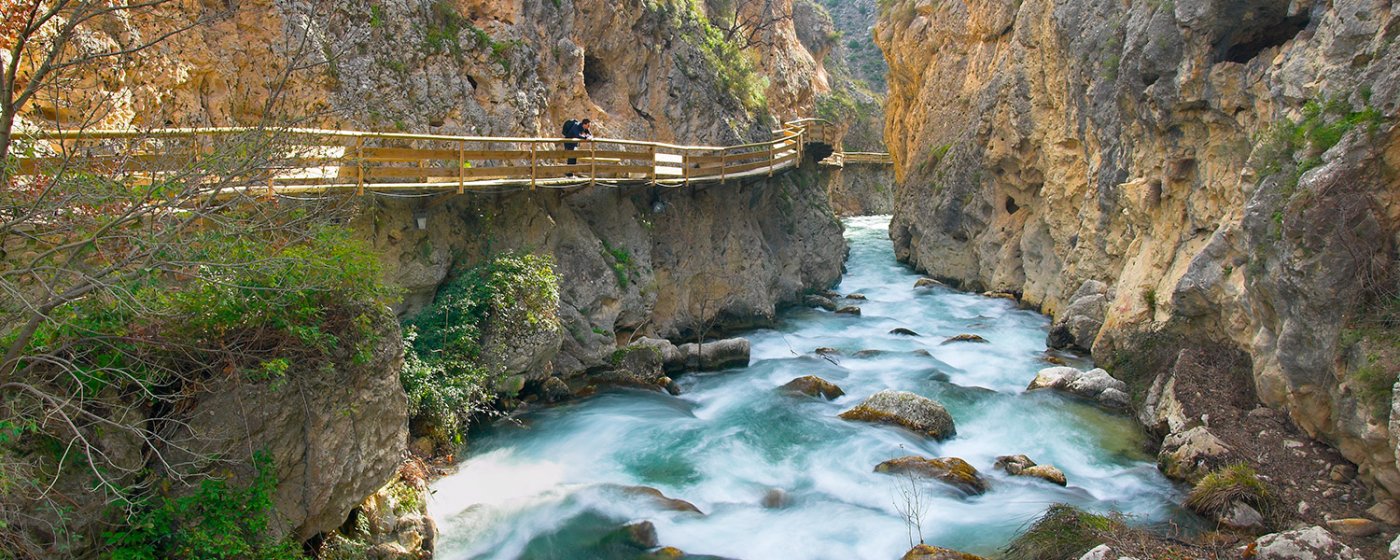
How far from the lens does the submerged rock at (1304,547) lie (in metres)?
7.91

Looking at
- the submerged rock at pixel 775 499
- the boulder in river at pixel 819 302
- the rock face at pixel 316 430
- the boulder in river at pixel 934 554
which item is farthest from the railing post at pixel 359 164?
the boulder in river at pixel 819 302

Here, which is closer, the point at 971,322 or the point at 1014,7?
the point at 971,322

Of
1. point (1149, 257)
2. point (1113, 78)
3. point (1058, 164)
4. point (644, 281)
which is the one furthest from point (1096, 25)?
point (644, 281)

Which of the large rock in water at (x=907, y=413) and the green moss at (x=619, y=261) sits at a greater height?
the green moss at (x=619, y=261)

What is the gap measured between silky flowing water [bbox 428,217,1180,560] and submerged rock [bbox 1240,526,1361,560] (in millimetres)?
1822

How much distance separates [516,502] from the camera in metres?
10.8

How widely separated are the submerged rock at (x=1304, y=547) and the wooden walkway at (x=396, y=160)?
996 cm

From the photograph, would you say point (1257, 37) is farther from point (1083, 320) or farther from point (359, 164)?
point (359, 164)

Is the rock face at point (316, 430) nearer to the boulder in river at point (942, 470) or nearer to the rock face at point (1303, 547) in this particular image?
the boulder in river at point (942, 470)

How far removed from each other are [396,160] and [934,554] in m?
9.19

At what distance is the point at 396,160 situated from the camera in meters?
12.4

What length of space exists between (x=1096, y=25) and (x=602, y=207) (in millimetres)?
11938

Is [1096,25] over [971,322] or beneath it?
over

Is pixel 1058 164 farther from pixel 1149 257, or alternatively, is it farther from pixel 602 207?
pixel 602 207
